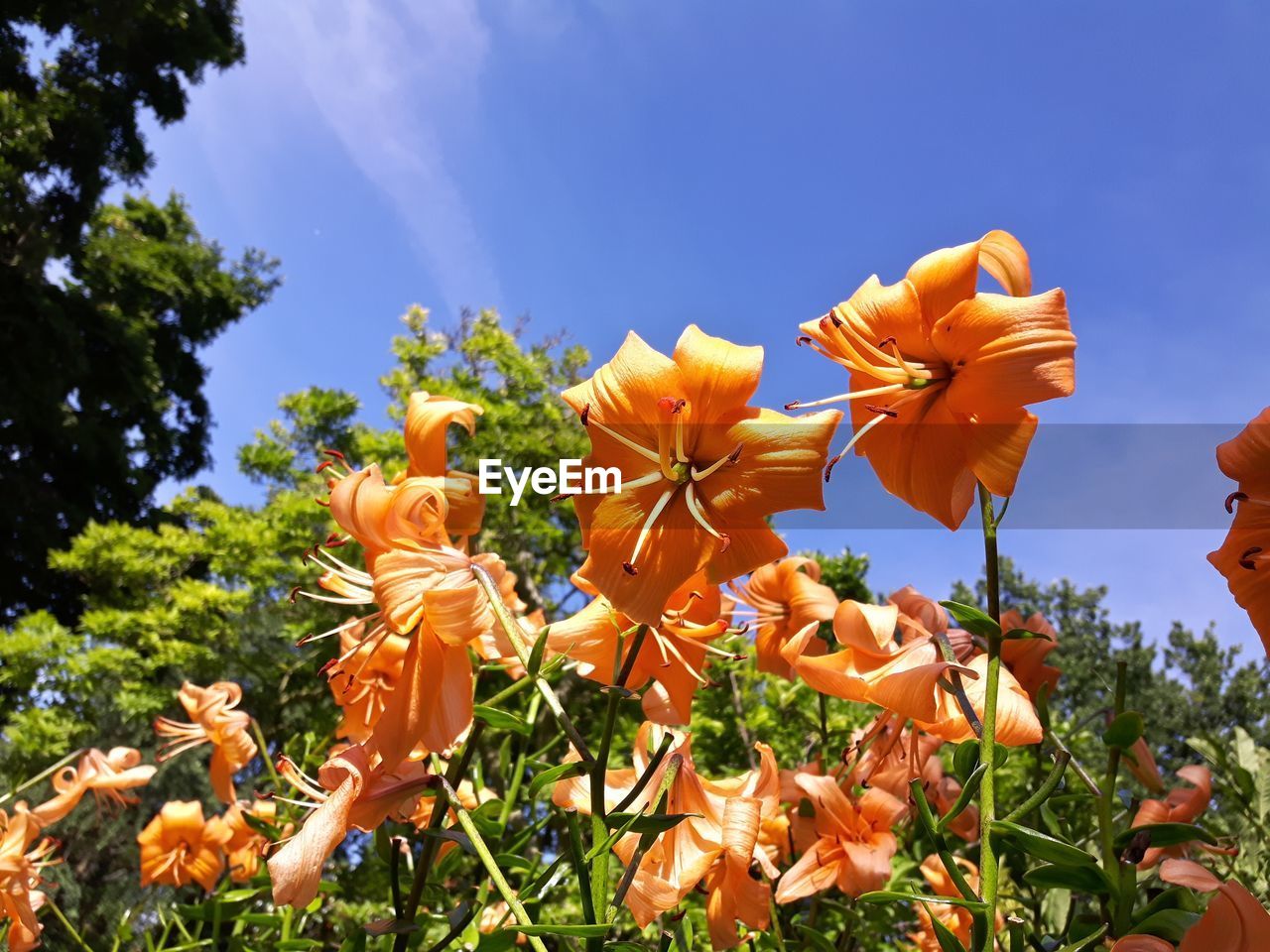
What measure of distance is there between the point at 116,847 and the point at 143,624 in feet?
7.55

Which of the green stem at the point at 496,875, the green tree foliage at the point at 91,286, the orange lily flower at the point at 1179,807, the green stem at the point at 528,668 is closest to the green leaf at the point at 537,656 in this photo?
the green stem at the point at 528,668

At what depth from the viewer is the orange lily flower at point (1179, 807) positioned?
2.60 feet

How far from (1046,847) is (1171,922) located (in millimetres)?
70

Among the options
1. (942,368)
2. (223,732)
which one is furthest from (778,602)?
(223,732)

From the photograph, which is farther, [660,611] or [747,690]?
[747,690]

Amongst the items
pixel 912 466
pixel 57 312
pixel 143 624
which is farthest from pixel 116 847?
pixel 57 312

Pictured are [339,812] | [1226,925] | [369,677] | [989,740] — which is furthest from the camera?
[369,677]

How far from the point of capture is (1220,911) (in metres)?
0.44

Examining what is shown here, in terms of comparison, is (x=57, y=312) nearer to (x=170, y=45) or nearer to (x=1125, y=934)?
(x=170, y=45)

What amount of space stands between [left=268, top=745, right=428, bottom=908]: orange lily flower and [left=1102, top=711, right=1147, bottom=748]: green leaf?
0.50 meters

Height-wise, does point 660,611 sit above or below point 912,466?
below

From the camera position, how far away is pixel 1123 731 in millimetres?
559

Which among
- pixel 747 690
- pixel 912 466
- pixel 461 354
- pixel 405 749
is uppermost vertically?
pixel 461 354

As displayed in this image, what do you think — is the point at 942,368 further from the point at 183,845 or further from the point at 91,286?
the point at 91,286
